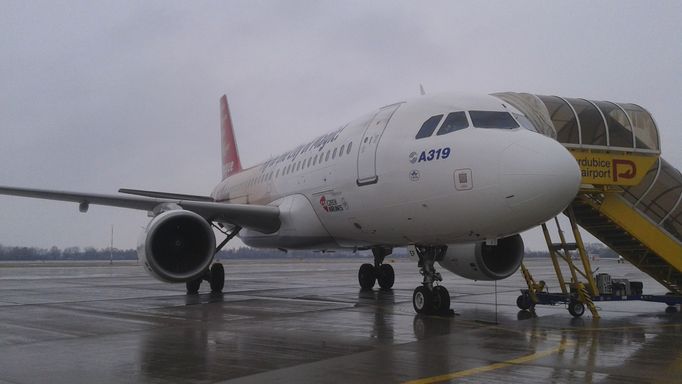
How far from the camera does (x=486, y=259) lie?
1185 centimetres

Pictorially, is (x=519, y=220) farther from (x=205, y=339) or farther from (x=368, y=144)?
(x=205, y=339)

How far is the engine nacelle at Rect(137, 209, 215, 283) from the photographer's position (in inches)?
440

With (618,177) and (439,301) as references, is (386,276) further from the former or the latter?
(618,177)

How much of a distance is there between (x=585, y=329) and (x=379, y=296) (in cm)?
680

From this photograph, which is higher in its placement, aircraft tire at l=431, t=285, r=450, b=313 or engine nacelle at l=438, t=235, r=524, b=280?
engine nacelle at l=438, t=235, r=524, b=280

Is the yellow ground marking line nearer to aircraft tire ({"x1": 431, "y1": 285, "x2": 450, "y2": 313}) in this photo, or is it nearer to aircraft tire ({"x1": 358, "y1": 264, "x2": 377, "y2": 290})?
aircraft tire ({"x1": 431, "y1": 285, "x2": 450, "y2": 313})

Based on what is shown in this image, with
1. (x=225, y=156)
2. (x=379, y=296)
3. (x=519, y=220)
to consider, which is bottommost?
(x=379, y=296)

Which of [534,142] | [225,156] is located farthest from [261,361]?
[225,156]

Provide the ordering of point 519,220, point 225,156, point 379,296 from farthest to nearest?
point 225,156 → point 379,296 → point 519,220

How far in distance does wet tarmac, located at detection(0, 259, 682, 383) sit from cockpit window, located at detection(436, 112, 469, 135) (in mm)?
2959

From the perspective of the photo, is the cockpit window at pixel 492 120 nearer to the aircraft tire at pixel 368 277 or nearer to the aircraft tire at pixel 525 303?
the aircraft tire at pixel 525 303

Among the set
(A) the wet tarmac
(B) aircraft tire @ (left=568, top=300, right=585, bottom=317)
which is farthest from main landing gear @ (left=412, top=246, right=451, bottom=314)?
(B) aircraft tire @ (left=568, top=300, right=585, bottom=317)

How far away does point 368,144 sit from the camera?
35.3 feet

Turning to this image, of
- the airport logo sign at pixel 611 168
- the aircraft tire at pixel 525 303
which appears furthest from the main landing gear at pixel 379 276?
the airport logo sign at pixel 611 168
